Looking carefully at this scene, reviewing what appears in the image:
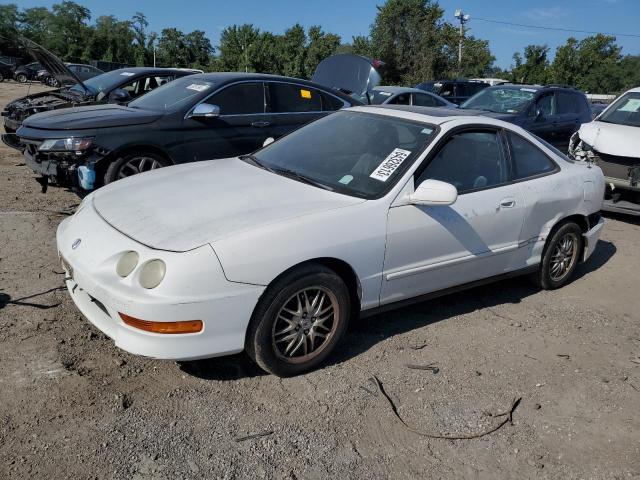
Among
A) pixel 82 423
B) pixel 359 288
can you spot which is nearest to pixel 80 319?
pixel 82 423

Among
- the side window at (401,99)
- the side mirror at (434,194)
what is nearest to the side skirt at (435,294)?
the side mirror at (434,194)

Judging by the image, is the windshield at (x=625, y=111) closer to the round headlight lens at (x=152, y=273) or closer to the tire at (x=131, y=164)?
the tire at (x=131, y=164)

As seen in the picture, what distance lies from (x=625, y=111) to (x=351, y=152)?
5923mm

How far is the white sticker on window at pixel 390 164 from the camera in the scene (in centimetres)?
370

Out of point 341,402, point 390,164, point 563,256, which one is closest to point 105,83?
point 390,164

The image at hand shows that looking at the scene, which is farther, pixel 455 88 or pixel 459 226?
pixel 455 88

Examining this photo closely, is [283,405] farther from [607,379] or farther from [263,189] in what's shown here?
[607,379]

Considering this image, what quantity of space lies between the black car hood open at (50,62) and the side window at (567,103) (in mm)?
8050

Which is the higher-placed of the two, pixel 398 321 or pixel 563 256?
pixel 563 256

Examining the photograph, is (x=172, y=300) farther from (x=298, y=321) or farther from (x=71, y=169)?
(x=71, y=169)

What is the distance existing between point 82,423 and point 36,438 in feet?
0.69

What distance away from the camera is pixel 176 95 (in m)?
6.75

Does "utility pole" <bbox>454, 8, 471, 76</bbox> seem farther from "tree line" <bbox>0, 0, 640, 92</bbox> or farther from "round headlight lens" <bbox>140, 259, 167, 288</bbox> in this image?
"round headlight lens" <bbox>140, 259, 167, 288</bbox>

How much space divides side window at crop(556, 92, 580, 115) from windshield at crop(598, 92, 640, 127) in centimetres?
188
